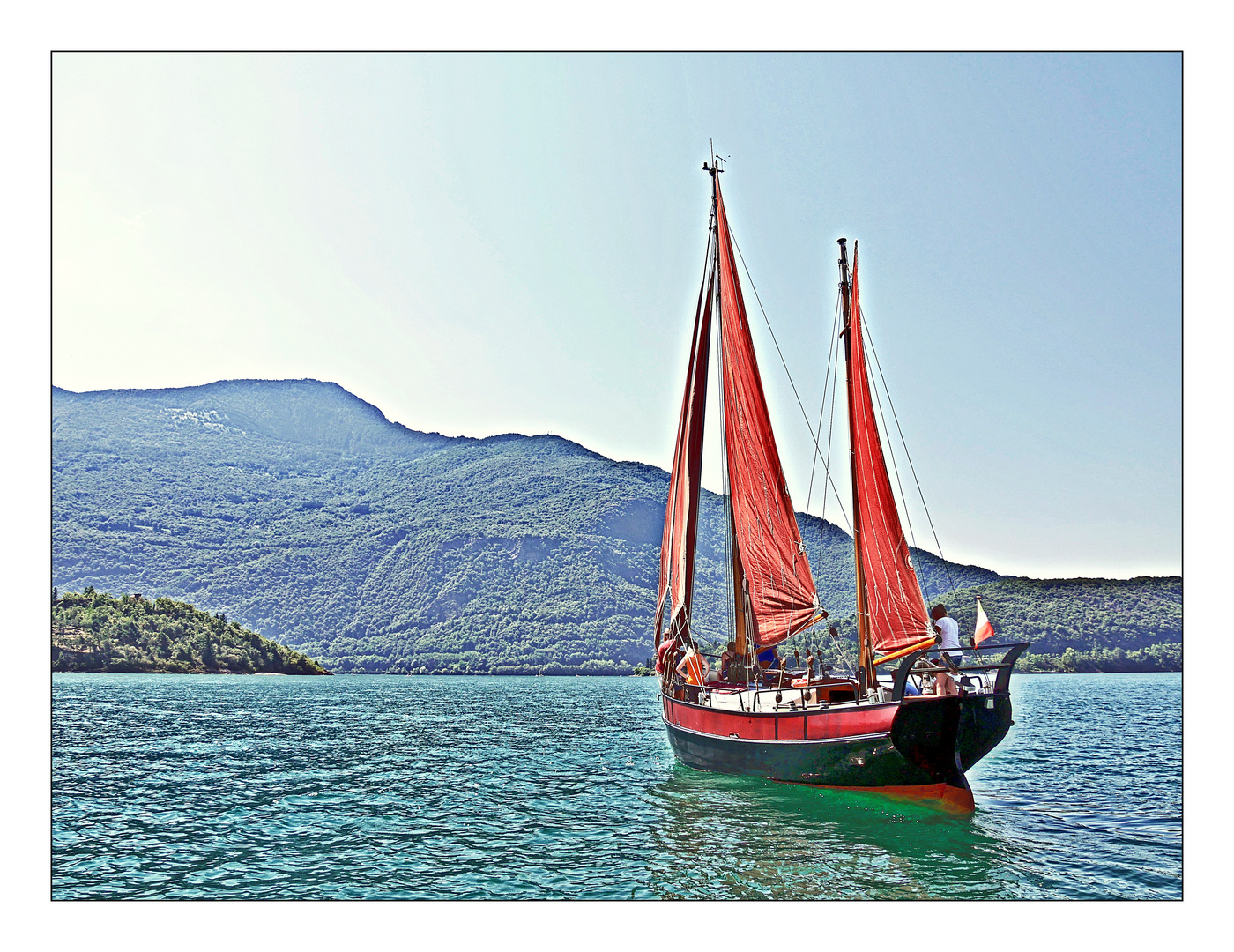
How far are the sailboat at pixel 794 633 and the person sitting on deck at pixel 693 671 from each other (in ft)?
0.22

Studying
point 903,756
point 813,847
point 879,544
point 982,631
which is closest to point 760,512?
point 879,544

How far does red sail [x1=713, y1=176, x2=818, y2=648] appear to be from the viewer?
2166 cm

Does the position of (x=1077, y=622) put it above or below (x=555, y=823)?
below

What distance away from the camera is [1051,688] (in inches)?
2830

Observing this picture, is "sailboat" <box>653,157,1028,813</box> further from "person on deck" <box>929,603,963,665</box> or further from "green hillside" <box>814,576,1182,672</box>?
"green hillside" <box>814,576,1182,672</box>

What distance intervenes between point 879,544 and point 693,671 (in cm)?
609

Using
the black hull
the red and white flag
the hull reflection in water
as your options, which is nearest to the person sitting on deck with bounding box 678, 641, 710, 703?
the hull reflection in water

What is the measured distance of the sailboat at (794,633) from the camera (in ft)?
53.9

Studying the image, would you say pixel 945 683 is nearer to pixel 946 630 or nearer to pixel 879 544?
pixel 946 630

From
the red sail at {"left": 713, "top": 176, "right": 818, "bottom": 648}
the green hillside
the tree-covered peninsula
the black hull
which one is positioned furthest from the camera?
the tree-covered peninsula

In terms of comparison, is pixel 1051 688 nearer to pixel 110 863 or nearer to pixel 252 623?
pixel 110 863

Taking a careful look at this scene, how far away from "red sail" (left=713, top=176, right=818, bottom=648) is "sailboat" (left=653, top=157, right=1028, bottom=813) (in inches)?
1.3

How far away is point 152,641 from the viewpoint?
82688 millimetres

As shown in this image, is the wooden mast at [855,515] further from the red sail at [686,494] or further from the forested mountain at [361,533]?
the forested mountain at [361,533]
